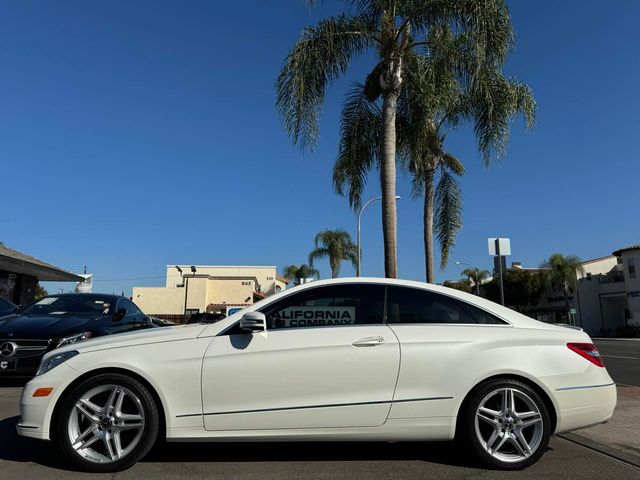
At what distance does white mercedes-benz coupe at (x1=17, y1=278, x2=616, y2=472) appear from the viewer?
421 cm

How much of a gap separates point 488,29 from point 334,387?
929cm

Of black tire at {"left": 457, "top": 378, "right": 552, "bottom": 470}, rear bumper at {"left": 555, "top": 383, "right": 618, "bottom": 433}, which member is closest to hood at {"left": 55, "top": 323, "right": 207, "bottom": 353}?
black tire at {"left": 457, "top": 378, "right": 552, "bottom": 470}

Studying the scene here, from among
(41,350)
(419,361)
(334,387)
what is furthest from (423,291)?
(41,350)

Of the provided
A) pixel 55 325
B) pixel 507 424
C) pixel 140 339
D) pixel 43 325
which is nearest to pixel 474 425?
pixel 507 424

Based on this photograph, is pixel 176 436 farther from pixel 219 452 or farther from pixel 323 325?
pixel 323 325

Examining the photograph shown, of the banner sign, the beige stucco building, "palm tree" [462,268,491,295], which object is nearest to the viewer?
the banner sign

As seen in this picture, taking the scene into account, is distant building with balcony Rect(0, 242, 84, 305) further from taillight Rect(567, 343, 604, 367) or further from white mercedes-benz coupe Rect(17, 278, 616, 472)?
taillight Rect(567, 343, 604, 367)

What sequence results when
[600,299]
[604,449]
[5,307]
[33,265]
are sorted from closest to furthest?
[604,449] < [5,307] < [33,265] < [600,299]

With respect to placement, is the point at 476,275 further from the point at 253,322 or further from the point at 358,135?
the point at 253,322

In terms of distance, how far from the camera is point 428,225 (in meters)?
17.2

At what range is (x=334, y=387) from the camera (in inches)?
167

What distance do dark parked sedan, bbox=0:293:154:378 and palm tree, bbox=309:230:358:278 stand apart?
3352 centimetres

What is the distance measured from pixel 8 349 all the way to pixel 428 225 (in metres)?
12.6

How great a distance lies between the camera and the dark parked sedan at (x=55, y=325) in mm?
7316
